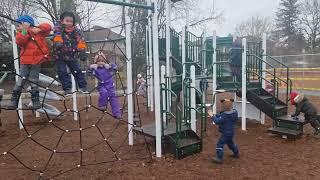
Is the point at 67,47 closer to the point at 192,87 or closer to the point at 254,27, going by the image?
the point at 192,87

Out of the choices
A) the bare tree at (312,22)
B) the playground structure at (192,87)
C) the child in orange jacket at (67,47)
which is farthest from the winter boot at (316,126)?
the bare tree at (312,22)

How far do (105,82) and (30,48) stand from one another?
2569 millimetres

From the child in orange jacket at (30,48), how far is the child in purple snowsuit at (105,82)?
4.29 feet

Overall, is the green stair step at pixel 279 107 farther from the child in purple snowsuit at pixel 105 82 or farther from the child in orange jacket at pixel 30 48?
the child in orange jacket at pixel 30 48

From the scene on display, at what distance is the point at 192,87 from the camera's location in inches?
250

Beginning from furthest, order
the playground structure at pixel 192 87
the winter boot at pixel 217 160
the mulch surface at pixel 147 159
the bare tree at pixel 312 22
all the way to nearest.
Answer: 1. the bare tree at pixel 312 22
2. the playground structure at pixel 192 87
3. the winter boot at pixel 217 160
4. the mulch surface at pixel 147 159

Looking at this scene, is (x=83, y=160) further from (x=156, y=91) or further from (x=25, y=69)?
(x=25, y=69)

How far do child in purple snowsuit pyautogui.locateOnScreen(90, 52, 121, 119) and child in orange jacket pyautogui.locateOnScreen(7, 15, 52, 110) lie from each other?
1.31 meters

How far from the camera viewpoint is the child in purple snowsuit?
19.4 ft

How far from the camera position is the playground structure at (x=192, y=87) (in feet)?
20.3

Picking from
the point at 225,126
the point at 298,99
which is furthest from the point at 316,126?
the point at 225,126

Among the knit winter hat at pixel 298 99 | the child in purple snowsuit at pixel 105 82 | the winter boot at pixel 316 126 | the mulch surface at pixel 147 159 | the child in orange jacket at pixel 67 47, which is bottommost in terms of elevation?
the mulch surface at pixel 147 159

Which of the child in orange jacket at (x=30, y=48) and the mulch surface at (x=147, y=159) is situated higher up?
the child in orange jacket at (x=30, y=48)

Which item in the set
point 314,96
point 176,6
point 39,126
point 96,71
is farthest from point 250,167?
point 176,6
